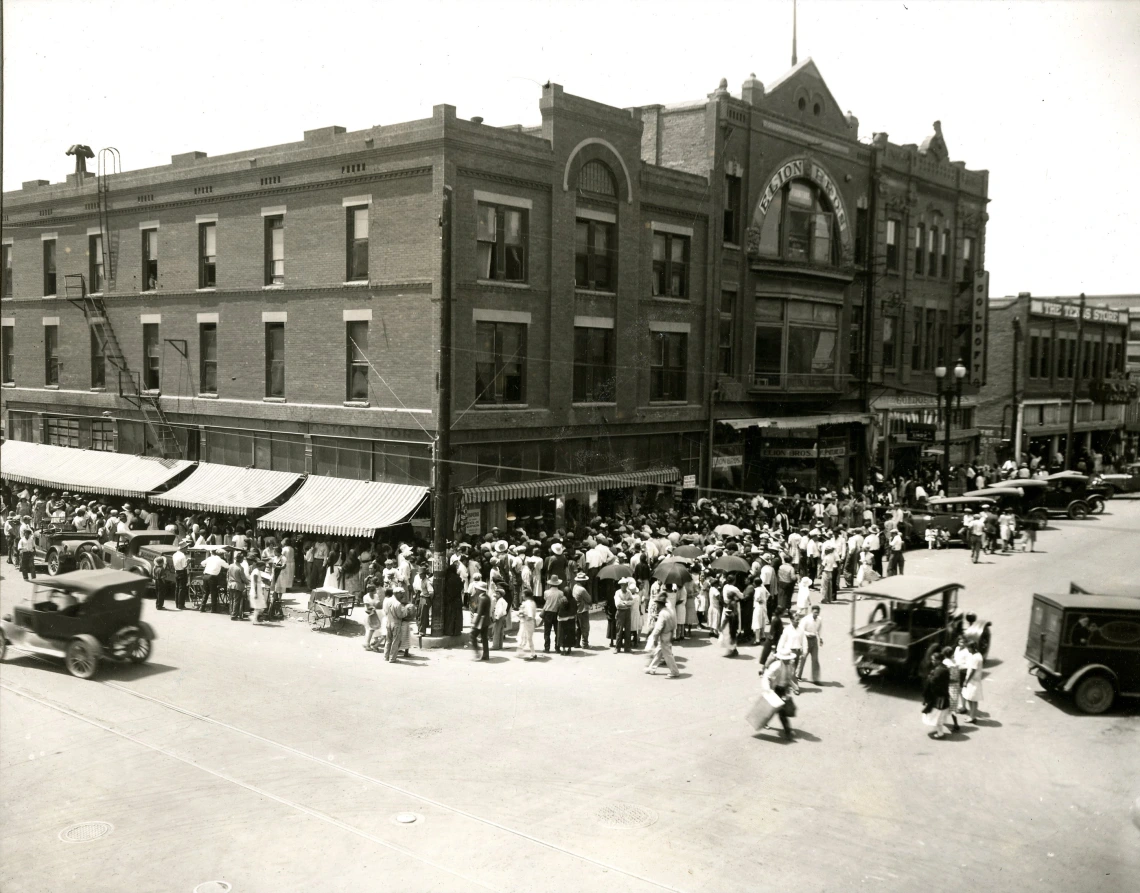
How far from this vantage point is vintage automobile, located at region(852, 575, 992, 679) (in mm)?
13812

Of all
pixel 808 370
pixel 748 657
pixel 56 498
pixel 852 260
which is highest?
pixel 852 260

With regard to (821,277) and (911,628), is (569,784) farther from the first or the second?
(821,277)

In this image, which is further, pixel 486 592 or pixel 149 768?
pixel 486 592

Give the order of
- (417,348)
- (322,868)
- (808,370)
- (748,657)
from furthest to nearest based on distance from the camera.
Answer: (808,370) → (417,348) → (748,657) → (322,868)

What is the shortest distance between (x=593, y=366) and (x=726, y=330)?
763 centimetres

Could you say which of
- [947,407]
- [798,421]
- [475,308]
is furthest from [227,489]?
[798,421]

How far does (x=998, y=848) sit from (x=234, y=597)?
54.6 feet

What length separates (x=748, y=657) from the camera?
1880cm

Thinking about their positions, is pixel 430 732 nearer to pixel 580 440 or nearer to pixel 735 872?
pixel 735 872

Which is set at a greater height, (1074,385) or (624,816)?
(1074,385)

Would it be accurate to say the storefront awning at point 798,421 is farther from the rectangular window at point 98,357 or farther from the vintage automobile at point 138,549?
the rectangular window at point 98,357

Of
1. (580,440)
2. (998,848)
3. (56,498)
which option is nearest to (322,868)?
(998,848)

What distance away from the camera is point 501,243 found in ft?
89.8

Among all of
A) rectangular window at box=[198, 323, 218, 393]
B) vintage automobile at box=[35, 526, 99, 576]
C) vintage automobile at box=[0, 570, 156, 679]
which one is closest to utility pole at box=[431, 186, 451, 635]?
vintage automobile at box=[35, 526, 99, 576]
